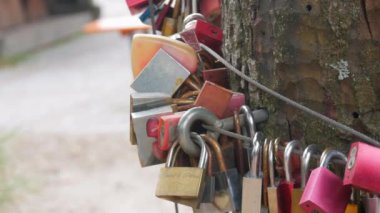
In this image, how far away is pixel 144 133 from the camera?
1.11 m

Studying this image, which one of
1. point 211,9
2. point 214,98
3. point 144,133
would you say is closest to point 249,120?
point 214,98

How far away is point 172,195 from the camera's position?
103 cm

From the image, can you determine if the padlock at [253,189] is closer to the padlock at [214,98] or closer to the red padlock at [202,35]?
the padlock at [214,98]

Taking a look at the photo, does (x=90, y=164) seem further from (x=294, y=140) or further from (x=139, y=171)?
(x=294, y=140)

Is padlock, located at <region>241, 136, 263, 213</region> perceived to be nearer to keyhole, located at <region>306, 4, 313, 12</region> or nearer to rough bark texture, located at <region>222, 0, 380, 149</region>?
rough bark texture, located at <region>222, 0, 380, 149</region>

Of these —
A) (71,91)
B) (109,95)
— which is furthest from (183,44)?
A: (71,91)

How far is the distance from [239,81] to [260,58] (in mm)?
70

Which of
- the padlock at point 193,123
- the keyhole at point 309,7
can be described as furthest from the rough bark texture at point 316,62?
the padlock at point 193,123

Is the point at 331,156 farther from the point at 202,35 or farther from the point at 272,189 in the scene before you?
the point at 202,35

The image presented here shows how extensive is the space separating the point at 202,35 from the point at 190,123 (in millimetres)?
242

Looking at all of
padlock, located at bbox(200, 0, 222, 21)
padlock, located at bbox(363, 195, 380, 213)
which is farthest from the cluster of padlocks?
padlock, located at bbox(200, 0, 222, 21)

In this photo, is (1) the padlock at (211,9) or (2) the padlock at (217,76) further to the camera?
(1) the padlock at (211,9)

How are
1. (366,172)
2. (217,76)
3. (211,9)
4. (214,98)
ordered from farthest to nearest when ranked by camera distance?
(211,9) → (217,76) → (214,98) → (366,172)

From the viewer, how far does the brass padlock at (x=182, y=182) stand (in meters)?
1.02
